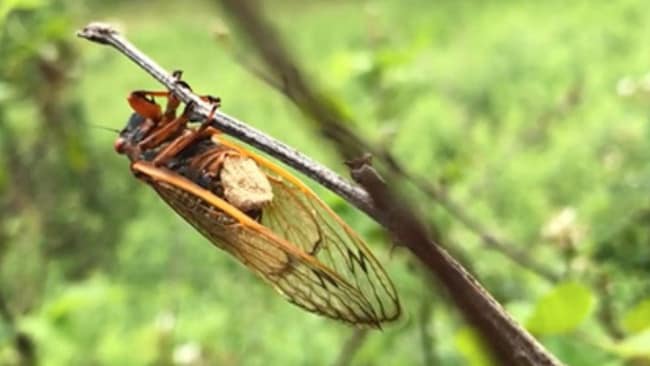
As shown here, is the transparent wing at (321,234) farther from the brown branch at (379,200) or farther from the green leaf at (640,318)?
the green leaf at (640,318)

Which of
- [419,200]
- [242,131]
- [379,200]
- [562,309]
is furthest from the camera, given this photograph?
[419,200]

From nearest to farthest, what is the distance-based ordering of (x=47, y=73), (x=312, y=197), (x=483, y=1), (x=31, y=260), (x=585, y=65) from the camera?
(x=312, y=197) < (x=47, y=73) < (x=31, y=260) < (x=585, y=65) < (x=483, y=1)

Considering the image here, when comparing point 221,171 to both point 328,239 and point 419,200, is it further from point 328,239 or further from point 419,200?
point 419,200

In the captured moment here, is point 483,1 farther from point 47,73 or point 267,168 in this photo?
point 267,168

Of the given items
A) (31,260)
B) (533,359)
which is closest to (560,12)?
Result: (31,260)

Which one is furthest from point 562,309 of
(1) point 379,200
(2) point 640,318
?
(1) point 379,200

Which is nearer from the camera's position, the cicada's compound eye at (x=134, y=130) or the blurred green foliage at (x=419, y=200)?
the cicada's compound eye at (x=134, y=130)

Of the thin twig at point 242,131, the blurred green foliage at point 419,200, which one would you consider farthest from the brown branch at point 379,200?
the blurred green foliage at point 419,200
